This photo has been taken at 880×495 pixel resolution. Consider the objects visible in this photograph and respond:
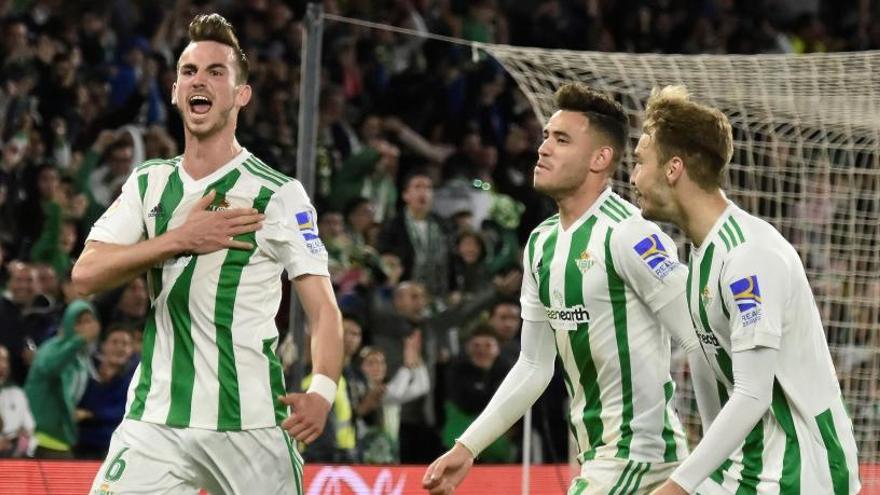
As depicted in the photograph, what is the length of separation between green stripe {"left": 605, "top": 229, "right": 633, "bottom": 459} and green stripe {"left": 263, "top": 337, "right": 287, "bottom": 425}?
3.72 ft

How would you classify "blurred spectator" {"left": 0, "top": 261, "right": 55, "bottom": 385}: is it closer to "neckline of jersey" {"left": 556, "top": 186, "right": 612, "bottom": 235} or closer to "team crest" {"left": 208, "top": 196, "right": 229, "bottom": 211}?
"team crest" {"left": 208, "top": 196, "right": 229, "bottom": 211}

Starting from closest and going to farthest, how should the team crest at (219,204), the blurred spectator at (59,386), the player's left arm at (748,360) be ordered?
the player's left arm at (748,360)
the team crest at (219,204)
the blurred spectator at (59,386)

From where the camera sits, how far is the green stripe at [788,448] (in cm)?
425

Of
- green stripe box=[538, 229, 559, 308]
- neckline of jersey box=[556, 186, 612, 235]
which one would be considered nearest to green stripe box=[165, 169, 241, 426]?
green stripe box=[538, 229, 559, 308]

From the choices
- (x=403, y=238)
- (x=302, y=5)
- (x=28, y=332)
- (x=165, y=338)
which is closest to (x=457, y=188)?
(x=403, y=238)

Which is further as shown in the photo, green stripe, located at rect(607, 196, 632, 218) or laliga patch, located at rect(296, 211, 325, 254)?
green stripe, located at rect(607, 196, 632, 218)

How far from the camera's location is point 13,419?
908 centimetres

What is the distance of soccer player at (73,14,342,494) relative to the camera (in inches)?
193

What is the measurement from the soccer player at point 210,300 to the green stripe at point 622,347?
38.3 inches

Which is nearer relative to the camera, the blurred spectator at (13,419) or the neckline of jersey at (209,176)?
the neckline of jersey at (209,176)

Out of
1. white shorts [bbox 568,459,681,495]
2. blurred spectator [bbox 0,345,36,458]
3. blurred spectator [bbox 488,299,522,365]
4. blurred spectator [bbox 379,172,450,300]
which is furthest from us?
blurred spectator [bbox 379,172,450,300]

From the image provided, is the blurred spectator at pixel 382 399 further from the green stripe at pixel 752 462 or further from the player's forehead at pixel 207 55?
the green stripe at pixel 752 462

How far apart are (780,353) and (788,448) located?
10.4 inches

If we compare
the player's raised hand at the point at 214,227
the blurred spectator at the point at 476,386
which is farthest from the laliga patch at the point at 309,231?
the blurred spectator at the point at 476,386
